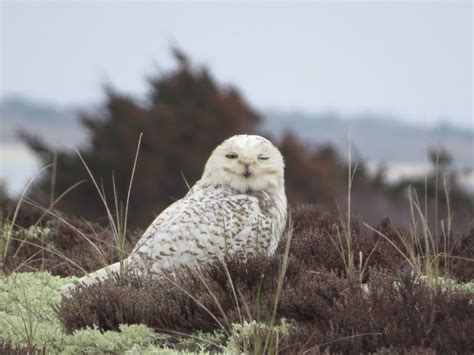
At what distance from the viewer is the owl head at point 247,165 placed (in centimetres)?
702

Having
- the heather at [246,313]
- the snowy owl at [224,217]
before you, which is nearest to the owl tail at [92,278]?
the snowy owl at [224,217]

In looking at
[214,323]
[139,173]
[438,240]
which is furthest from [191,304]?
[139,173]

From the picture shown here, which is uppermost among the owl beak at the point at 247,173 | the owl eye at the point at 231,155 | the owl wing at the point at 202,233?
the owl eye at the point at 231,155

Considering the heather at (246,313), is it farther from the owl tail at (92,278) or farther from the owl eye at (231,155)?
the owl eye at (231,155)

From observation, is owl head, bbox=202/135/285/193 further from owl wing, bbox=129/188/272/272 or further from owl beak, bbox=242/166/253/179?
owl wing, bbox=129/188/272/272

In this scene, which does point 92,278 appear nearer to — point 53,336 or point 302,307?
point 53,336

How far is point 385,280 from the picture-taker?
5980 mm

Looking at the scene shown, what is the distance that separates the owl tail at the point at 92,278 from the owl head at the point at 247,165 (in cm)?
110

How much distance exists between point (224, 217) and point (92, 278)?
106 centimetres

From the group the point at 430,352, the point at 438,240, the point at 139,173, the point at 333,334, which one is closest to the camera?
the point at 430,352

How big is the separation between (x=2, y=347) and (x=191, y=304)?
1.23 metres

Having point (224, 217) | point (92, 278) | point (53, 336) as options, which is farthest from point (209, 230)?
point (53, 336)

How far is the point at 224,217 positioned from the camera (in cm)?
680

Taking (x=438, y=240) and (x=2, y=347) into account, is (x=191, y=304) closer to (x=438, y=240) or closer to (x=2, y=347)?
(x=2, y=347)
